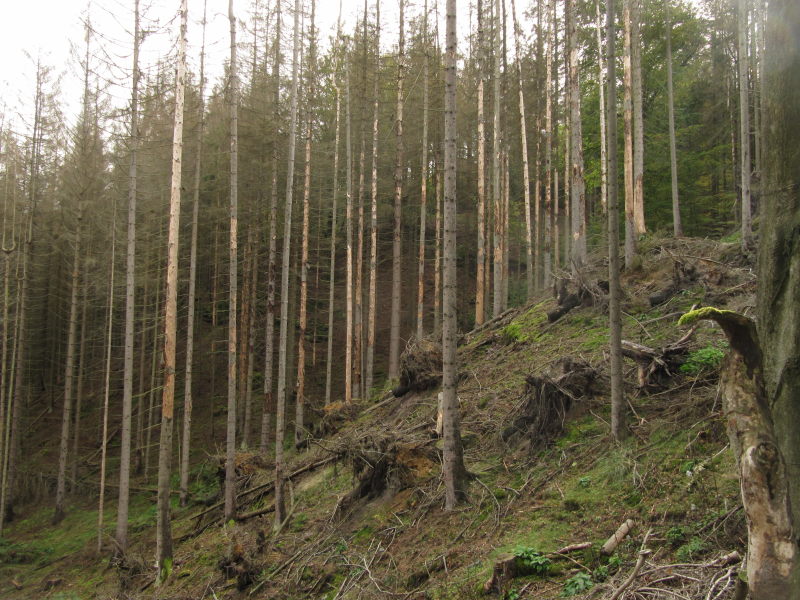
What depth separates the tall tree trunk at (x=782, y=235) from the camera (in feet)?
8.59

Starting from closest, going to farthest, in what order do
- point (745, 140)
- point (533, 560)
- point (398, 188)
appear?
point (533, 560)
point (745, 140)
point (398, 188)

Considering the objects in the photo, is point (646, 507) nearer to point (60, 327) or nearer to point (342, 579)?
point (342, 579)

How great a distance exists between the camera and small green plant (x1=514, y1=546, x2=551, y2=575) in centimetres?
534


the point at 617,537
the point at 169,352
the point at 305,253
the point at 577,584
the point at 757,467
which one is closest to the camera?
the point at 757,467

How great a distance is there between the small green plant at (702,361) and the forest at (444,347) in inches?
1.6

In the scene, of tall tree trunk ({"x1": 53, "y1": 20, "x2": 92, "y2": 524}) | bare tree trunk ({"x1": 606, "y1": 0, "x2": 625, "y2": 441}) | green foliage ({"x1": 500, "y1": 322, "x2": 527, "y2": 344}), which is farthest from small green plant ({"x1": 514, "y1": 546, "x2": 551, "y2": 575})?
tall tree trunk ({"x1": 53, "y1": 20, "x2": 92, "y2": 524})

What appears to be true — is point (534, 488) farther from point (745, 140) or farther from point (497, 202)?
point (497, 202)

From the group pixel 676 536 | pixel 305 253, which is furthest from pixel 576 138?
pixel 676 536

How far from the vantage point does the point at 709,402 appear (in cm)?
643

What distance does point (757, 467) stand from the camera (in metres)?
2.70

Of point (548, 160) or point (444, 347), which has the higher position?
point (548, 160)

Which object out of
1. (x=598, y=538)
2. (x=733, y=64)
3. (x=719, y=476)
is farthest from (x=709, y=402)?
(x=733, y=64)

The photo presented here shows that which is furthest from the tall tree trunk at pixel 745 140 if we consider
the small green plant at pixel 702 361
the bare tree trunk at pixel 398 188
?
the bare tree trunk at pixel 398 188

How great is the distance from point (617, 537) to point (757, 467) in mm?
2908
